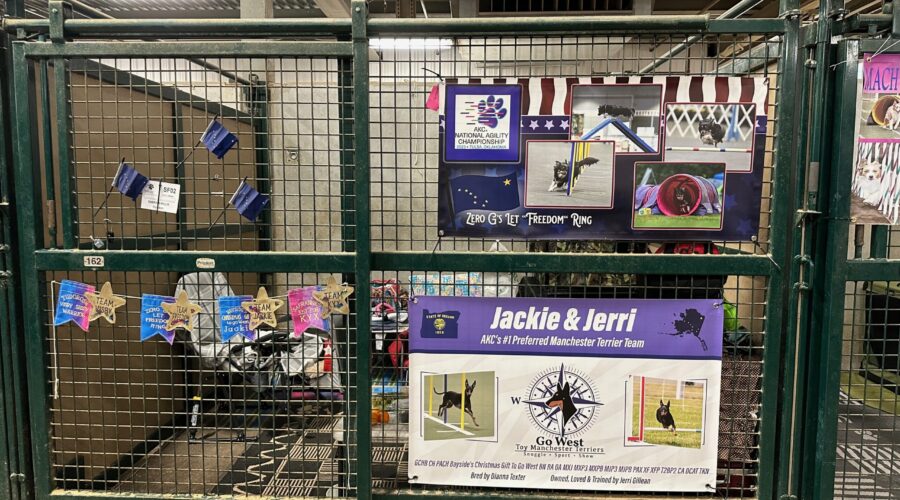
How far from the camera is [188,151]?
3.91 metres

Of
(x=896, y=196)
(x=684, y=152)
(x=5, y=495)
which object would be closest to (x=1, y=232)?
(x=5, y=495)

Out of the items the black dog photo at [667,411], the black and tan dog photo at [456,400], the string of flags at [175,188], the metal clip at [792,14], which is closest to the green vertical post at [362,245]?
the black and tan dog photo at [456,400]

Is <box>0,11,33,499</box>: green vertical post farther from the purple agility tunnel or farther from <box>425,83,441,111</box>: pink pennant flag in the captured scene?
the purple agility tunnel

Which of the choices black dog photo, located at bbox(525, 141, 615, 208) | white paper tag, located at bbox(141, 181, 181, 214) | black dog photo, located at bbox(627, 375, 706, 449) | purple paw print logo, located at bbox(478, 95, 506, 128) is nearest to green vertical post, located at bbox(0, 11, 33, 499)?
white paper tag, located at bbox(141, 181, 181, 214)

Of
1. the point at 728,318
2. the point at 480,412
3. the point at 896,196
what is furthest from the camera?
the point at 728,318

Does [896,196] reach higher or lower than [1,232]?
higher

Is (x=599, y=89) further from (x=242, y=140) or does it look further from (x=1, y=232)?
(x=242, y=140)

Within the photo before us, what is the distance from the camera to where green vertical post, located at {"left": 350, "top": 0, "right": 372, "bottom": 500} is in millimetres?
1814

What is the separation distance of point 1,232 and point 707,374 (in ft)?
8.52

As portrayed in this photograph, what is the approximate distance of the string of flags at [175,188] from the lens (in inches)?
74.5

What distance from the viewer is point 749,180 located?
182 cm

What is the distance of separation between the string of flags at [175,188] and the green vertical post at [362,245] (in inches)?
14.8

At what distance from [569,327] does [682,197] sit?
0.59 meters

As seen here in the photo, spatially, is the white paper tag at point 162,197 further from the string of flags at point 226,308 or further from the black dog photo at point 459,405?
the black dog photo at point 459,405
